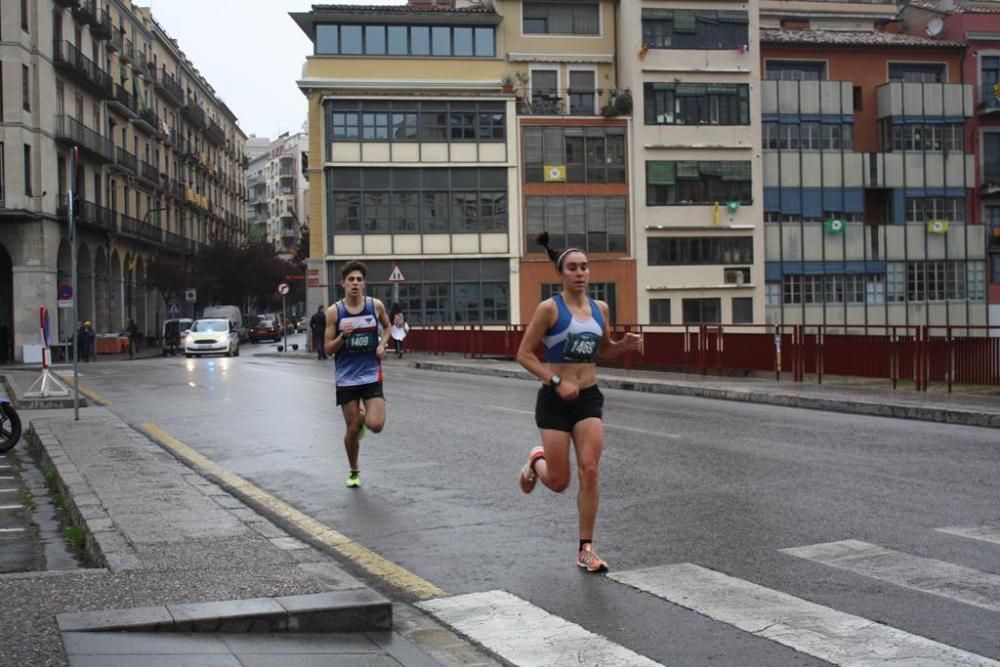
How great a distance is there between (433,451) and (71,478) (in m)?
3.71

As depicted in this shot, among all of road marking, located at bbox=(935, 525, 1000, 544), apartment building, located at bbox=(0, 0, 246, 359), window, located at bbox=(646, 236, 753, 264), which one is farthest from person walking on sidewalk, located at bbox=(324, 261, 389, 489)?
window, located at bbox=(646, 236, 753, 264)

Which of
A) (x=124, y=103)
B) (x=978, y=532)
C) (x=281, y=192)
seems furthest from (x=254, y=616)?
(x=281, y=192)

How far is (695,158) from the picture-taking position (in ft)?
170

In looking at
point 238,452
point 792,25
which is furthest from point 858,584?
point 792,25

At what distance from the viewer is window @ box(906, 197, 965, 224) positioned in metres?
54.1

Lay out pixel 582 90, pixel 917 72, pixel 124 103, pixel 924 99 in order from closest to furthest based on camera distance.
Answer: pixel 582 90
pixel 924 99
pixel 917 72
pixel 124 103

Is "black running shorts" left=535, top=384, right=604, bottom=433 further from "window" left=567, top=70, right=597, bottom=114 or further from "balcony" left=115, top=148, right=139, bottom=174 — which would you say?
"balcony" left=115, top=148, right=139, bottom=174

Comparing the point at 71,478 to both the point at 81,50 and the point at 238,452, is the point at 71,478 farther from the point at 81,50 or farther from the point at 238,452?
the point at 81,50

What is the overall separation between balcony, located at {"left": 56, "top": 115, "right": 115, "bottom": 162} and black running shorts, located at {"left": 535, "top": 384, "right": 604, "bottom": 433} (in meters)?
46.9

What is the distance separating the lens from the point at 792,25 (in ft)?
196

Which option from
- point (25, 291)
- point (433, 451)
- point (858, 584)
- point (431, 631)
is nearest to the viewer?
point (431, 631)

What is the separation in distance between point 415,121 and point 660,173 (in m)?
11.3

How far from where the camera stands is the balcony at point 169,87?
7044 cm

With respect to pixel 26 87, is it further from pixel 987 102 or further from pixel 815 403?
pixel 987 102
